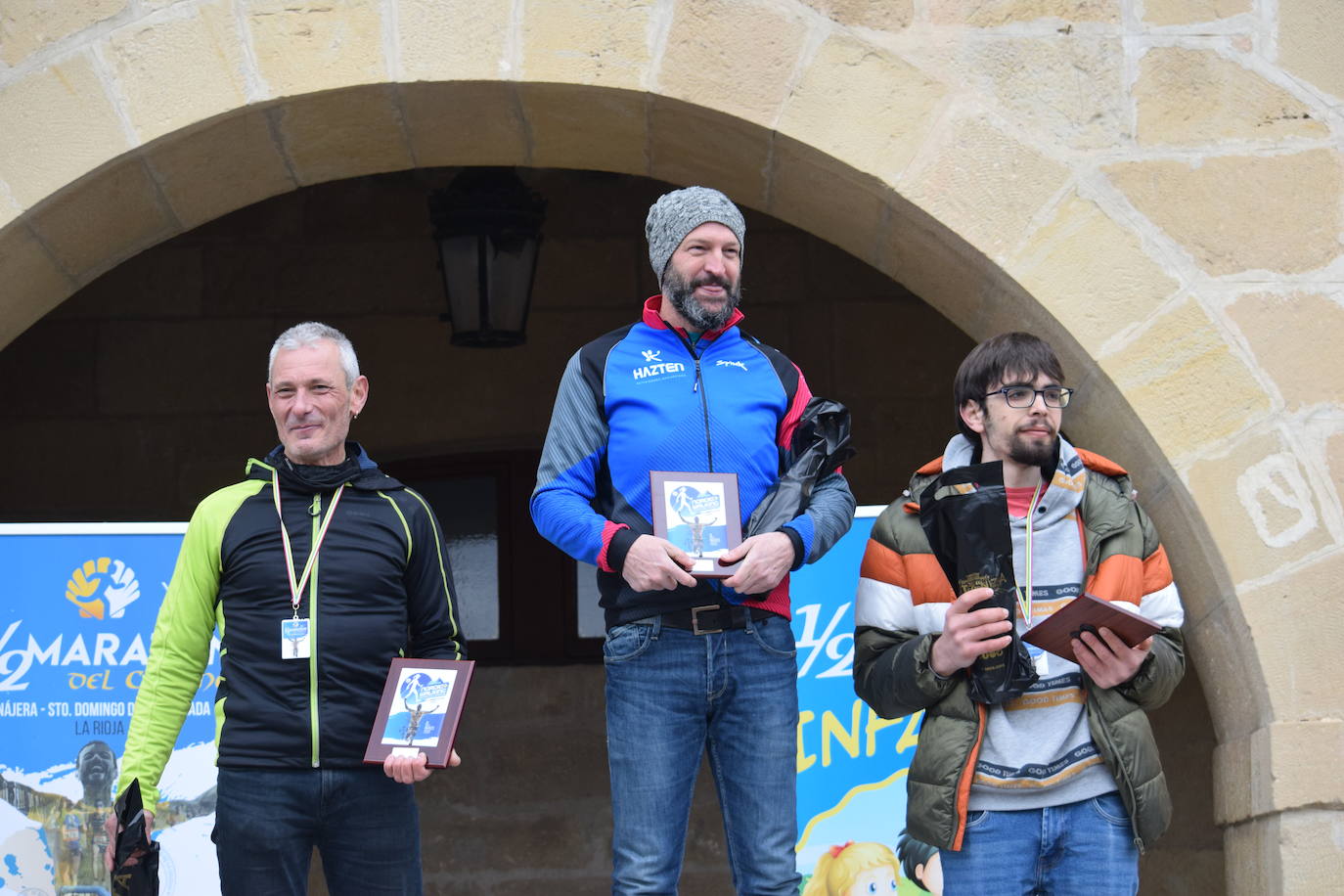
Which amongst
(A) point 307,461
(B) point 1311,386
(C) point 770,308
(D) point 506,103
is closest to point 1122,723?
(B) point 1311,386

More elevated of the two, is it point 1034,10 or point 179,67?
point 1034,10

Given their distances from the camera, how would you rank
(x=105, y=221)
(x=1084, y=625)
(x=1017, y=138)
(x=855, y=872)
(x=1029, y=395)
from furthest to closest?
(x=105, y=221) → (x=1017, y=138) → (x=855, y=872) → (x=1029, y=395) → (x=1084, y=625)

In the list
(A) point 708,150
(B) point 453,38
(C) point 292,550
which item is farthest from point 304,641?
(A) point 708,150

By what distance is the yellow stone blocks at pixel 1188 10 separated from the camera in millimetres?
4137

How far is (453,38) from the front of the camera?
406cm

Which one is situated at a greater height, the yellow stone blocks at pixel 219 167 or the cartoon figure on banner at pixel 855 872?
the yellow stone blocks at pixel 219 167

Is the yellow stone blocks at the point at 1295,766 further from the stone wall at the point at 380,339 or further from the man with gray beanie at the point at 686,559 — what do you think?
the stone wall at the point at 380,339

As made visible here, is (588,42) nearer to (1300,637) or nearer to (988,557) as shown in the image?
(988,557)

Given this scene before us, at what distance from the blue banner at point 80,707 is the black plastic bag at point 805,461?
4.78 feet

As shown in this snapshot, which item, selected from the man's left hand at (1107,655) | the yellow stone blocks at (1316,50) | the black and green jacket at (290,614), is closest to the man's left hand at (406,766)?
the black and green jacket at (290,614)

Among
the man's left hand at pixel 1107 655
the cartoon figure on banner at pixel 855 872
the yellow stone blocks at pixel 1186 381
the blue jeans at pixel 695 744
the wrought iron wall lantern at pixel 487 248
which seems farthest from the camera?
the wrought iron wall lantern at pixel 487 248

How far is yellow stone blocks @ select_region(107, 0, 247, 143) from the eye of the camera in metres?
4.02

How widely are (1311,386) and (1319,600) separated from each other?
50 centimetres

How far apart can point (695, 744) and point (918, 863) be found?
0.87 m
